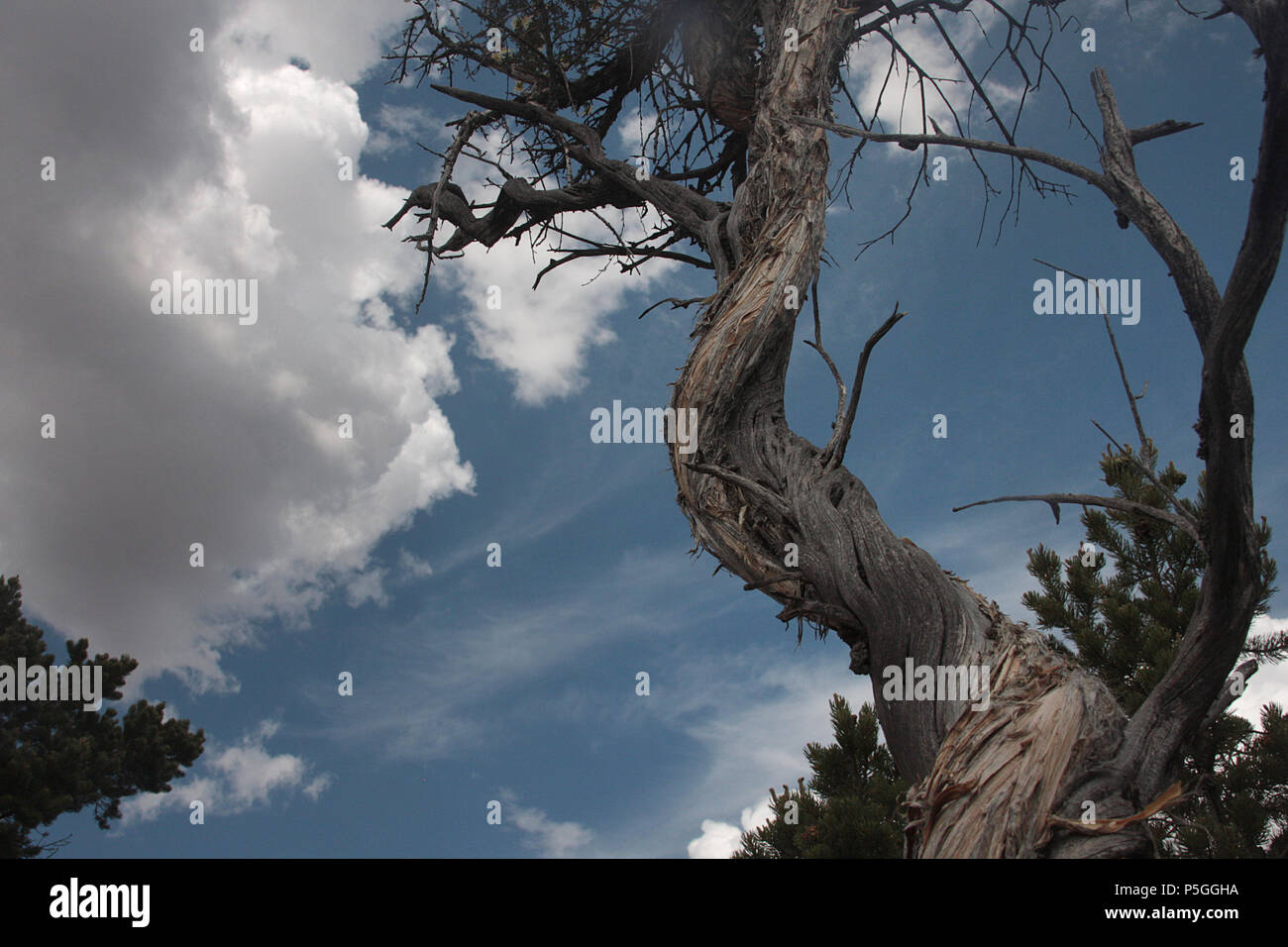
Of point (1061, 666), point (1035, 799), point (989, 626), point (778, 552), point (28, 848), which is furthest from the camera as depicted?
point (28, 848)

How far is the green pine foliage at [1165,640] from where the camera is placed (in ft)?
17.6

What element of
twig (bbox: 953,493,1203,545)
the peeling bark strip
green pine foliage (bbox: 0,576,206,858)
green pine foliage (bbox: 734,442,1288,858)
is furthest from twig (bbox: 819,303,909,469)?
green pine foliage (bbox: 0,576,206,858)

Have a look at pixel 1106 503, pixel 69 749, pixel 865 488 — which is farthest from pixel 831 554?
pixel 69 749

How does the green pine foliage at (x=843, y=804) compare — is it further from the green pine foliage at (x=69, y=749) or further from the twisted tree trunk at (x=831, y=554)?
the green pine foliage at (x=69, y=749)

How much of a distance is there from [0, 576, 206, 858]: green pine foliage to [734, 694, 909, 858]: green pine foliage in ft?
21.7

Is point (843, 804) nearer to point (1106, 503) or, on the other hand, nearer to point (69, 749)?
point (1106, 503)

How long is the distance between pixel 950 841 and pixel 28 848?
9.07 metres

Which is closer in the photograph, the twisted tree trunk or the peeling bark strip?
the peeling bark strip

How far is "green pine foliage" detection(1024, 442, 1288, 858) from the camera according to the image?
538 centimetres

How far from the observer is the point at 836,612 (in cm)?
303

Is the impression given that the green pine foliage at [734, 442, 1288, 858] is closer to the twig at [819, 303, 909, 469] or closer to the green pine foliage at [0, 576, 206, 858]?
the twig at [819, 303, 909, 469]

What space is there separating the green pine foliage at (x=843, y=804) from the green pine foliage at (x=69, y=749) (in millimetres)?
6620
